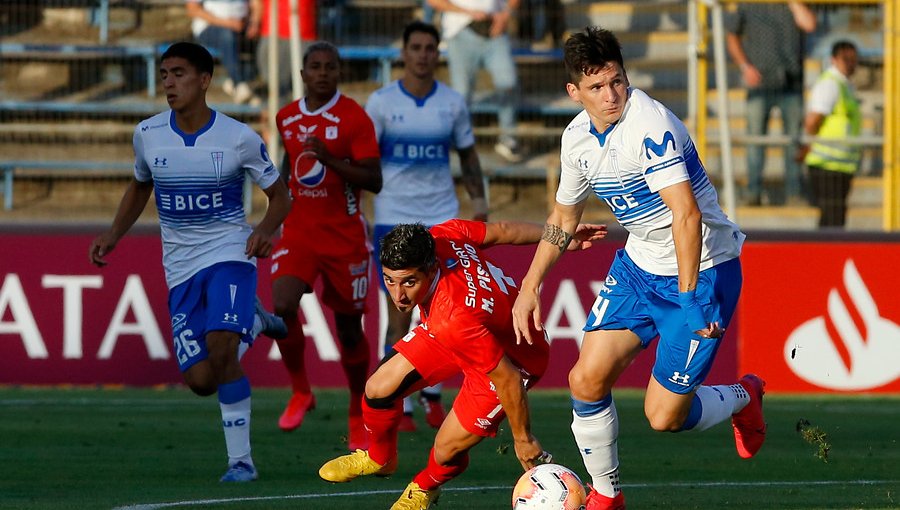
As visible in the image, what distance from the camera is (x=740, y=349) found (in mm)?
13047

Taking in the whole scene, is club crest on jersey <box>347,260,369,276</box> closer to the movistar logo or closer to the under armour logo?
the under armour logo

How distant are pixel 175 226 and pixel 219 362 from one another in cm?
83

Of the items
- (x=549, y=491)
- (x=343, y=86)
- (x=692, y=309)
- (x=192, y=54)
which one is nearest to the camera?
(x=549, y=491)

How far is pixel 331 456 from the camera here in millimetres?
→ 9242

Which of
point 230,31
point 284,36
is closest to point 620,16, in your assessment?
point 284,36

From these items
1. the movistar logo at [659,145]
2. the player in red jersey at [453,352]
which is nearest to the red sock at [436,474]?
the player in red jersey at [453,352]

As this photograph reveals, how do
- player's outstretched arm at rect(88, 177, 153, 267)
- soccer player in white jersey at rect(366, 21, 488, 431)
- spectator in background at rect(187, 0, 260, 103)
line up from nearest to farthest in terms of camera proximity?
player's outstretched arm at rect(88, 177, 153, 267) < soccer player in white jersey at rect(366, 21, 488, 431) < spectator in background at rect(187, 0, 260, 103)

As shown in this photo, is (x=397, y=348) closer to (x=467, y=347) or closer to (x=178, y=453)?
(x=467, y=347)

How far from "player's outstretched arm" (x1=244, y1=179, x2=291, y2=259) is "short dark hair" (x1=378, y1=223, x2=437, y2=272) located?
5.10 feet

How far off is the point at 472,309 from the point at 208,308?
2.07m

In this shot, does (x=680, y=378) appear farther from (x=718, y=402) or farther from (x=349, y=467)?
(x=349, y=467)

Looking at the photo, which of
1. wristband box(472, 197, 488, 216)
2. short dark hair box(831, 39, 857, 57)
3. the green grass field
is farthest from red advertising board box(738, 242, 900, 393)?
wristband box(472, 197, 488, 216)

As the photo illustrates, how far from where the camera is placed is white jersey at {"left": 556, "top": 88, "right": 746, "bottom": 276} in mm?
6699

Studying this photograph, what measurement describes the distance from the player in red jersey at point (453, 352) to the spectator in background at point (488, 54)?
7.03 meters
